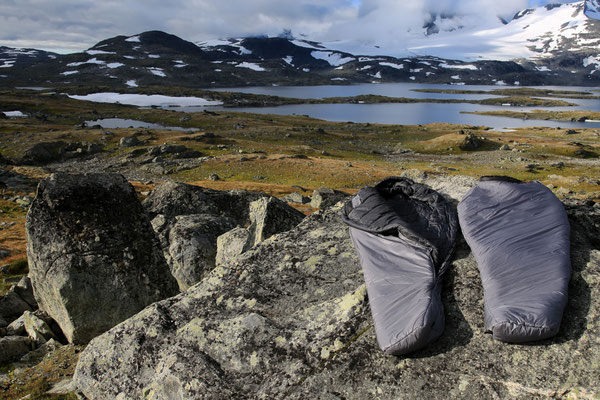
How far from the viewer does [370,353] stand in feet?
21.0

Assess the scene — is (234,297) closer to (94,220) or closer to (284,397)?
(284,397)

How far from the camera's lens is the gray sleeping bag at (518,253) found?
577 cm

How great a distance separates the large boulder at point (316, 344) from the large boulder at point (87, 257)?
4498 mm

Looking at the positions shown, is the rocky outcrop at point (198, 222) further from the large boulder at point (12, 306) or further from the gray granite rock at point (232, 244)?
the large boulder at point (12, 306)

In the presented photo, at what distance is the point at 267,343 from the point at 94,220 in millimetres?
9535

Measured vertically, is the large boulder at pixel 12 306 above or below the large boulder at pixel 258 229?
below

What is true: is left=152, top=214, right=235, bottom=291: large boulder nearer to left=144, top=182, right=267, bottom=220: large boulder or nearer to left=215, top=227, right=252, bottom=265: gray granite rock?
left=215, top=227, right=252, bottom=265: gray granite rock

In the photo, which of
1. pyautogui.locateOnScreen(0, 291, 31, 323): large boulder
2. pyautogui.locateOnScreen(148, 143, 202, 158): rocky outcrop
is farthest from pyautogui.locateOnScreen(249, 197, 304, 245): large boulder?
pyautogui.locateOnScreen(148, 143, 202, 158): rocky outcrop

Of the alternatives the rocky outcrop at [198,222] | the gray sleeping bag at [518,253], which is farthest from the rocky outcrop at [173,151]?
the gray sleeping bag at [518,253]

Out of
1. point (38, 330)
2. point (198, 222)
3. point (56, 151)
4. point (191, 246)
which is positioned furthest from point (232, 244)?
point (56, 151)

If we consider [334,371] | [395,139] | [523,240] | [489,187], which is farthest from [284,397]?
[395,139]

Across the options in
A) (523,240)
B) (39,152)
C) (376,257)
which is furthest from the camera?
(39,152)

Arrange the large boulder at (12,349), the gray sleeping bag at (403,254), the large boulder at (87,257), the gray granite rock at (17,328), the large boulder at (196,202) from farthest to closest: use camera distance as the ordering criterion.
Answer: the large boulder at (196,202) < the gray granite rock at (17,328) < the large boulder at (87,257) < the large boulder at (12,349) < the gray sleeping bag at (403,254)

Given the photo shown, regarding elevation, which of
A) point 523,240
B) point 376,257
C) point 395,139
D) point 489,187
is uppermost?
point 489,187
